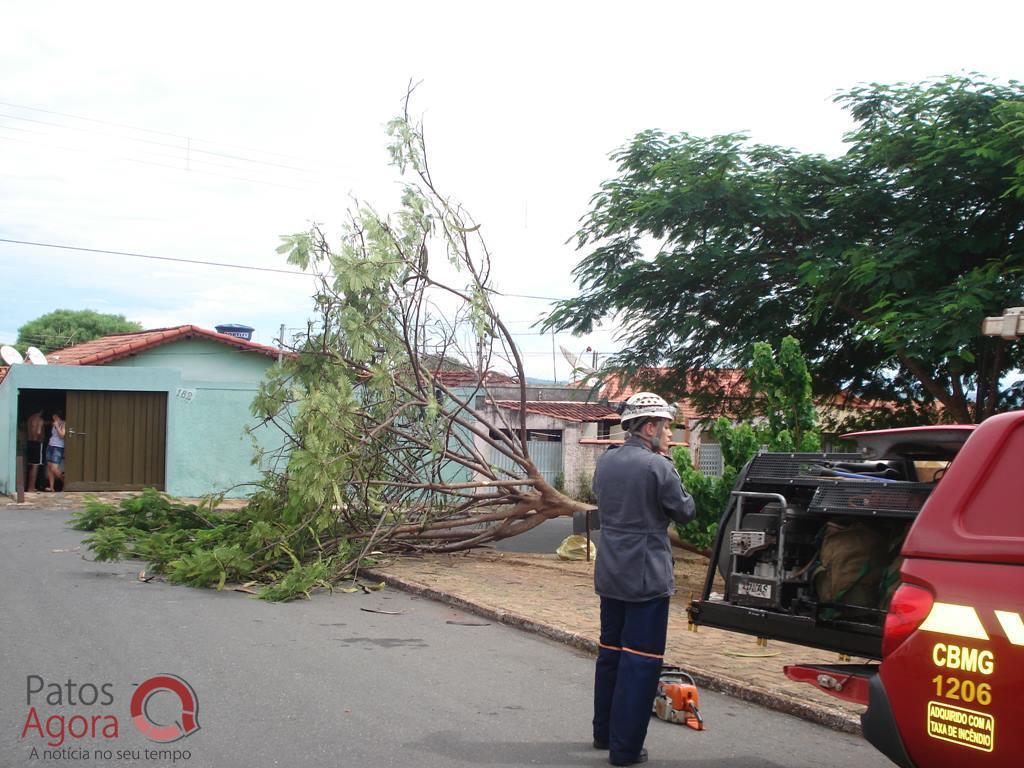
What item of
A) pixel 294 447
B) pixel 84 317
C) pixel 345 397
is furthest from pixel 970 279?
pixel 84 317

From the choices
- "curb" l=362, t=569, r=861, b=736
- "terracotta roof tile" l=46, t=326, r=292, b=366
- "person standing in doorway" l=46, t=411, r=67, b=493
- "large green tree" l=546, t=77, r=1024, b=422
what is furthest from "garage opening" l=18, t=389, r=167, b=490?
"curb" l=362, t=569, r=861, b=736

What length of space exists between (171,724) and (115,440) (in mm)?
18363

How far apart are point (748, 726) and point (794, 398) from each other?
5.02m

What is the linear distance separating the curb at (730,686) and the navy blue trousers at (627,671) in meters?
1.40

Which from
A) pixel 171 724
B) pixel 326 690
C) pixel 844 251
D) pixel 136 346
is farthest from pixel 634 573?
pixel 136 346

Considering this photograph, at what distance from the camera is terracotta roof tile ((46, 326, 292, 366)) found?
2422 centimetres

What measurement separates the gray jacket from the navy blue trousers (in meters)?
0.10

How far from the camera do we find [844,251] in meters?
13.6

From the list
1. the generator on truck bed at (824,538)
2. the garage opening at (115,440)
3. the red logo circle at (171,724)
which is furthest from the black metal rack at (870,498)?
the garage opening at (115,440)

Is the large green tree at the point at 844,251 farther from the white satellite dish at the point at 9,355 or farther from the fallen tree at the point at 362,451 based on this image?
the white satellite dish at the point at 9,355

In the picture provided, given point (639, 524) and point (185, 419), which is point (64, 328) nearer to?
point (185, 419)

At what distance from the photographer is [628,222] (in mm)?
15570

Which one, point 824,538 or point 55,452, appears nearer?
point 824,538

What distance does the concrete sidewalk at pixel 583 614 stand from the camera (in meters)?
6.29
